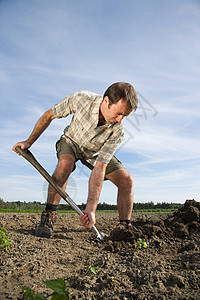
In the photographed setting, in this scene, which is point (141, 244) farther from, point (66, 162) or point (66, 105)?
point (66, 105)

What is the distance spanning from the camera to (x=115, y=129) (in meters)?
3.79

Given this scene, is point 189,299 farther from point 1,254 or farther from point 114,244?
point 1,254

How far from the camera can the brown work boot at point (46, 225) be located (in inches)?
141

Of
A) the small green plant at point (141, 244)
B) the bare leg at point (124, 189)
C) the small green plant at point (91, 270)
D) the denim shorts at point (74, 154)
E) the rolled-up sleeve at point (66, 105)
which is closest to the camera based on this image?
the small green plant at point (91, 270)

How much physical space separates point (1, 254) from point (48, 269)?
1.86 feet

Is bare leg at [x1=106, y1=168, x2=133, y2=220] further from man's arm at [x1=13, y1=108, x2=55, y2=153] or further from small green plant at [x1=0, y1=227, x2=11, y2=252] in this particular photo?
small green plant at [x1=0, y1=227, x2=11, y2=252]

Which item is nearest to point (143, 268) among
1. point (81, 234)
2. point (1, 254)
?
point (1, 254)

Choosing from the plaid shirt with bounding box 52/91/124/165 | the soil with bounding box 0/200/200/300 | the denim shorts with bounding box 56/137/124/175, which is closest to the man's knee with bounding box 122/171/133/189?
the denim shorts with bounding box 56/137/124/175

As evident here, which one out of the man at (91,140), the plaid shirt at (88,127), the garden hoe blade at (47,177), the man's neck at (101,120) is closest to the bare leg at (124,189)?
the man at (91,140)

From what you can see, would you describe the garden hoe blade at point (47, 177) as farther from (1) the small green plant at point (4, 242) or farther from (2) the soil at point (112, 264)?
(1) the small green plant at point (4, 242)

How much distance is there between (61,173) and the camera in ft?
12.3

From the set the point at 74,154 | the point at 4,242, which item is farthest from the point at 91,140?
the point at 4,242

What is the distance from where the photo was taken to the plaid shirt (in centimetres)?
365

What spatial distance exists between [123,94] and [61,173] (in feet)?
4.48
